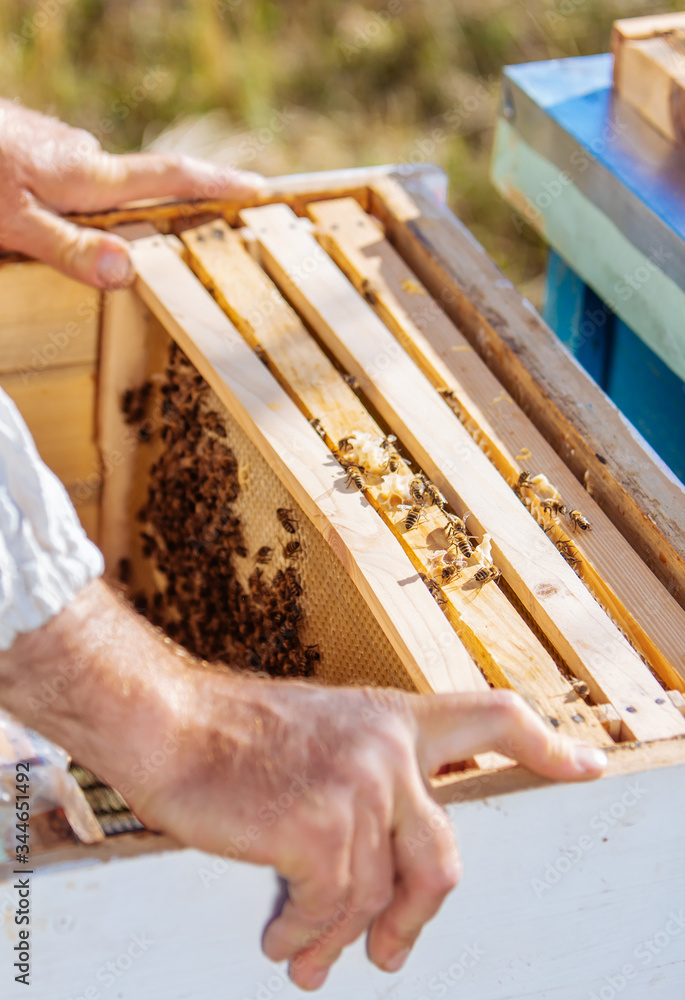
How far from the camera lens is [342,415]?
7.21 feet

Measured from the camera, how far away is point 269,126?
20.4 ft

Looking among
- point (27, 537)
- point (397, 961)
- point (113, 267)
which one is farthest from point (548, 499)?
point (113, 267)

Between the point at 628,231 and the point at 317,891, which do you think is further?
the point at 628,231

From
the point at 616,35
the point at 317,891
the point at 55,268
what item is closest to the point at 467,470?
the point at 317,891

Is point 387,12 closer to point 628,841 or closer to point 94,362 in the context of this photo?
point 94,362

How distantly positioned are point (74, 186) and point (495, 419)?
1.33 metres

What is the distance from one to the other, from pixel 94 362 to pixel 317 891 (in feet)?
6.37

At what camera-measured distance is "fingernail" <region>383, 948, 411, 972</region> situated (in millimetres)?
1477

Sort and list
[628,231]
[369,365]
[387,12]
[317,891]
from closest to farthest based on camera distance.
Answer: [317,891] < [369,365] < [628,231] < [387,12]

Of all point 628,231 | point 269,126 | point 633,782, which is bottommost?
point 269,126

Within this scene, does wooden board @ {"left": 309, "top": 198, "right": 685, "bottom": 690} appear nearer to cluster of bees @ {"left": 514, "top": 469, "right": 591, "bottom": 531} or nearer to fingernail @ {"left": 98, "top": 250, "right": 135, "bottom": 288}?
cluster of bees @ {"left": 514, "top": 469, "right": 591, "bottom": 531}

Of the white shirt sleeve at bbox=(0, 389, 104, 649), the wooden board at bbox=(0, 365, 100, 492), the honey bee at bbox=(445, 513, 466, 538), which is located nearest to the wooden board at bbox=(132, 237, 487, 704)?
the honey bee at bbox=(445, 513, 466, 538)

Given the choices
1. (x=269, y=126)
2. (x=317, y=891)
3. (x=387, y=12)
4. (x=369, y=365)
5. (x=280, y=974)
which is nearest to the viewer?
(x=317, y=891)

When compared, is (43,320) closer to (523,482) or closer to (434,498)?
(434,498)
